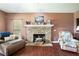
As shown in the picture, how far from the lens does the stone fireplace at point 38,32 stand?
134 inches

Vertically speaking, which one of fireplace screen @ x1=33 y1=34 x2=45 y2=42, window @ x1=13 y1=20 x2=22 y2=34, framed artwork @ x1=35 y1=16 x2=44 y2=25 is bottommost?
fireplace screen @ x1=33 y1=34 x2=45 y2=42

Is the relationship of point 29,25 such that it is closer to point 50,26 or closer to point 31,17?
point 31,17

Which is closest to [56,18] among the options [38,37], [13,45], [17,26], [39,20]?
[39,20]

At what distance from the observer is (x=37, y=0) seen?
7.75ft

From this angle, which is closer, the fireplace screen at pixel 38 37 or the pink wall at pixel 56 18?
the pink wall at pixel 56 18

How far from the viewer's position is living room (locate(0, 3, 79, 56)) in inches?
116

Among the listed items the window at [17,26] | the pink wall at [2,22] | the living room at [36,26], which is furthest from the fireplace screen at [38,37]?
the pink wall at [2,22]

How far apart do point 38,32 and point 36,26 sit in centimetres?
25

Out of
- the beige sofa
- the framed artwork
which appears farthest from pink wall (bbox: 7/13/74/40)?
the beige sofa

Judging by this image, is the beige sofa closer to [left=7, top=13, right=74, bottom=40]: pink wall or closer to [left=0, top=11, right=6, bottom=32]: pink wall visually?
[left=7, top=13, right=74, bottom=40]: pink wall

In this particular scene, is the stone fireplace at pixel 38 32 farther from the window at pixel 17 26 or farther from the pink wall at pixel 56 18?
the window at pixel 17 26

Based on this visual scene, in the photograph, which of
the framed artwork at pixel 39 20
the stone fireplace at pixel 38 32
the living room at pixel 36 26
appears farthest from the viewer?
the stone fireplace at pixel 38 32

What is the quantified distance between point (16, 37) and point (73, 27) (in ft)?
5.36

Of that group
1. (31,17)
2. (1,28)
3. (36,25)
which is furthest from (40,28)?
(1,28)
